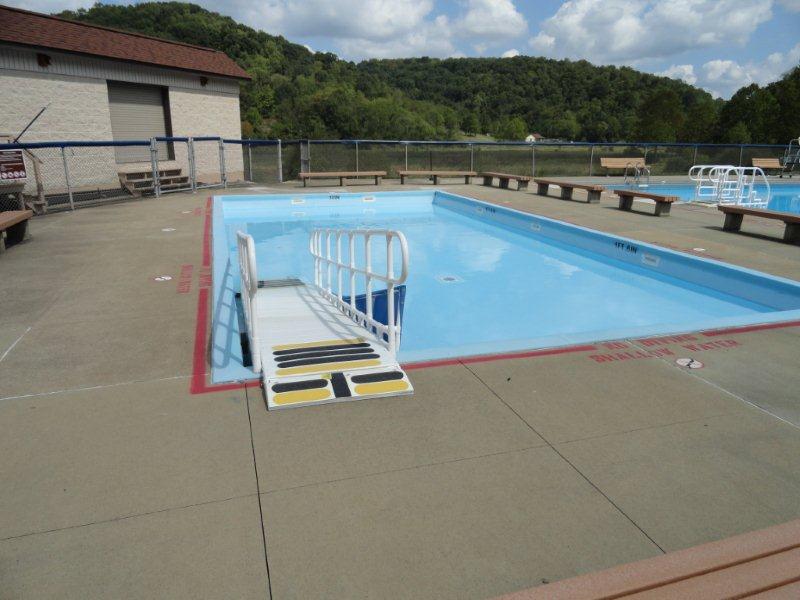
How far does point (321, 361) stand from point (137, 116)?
21127 mm

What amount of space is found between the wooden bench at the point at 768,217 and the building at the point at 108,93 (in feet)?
55.7

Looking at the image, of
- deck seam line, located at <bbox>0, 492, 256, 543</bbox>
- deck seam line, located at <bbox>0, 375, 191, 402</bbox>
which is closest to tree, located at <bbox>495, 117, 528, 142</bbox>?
deck seam line, located at <bbox>0, 375, 191, 402</bbox>

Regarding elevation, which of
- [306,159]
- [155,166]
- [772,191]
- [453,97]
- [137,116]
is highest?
[453,97]

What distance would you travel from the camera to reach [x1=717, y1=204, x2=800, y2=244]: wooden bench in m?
9.91

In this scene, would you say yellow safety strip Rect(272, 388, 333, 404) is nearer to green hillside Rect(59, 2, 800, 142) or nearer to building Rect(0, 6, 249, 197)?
building Rect(0, 6, 249, 197)

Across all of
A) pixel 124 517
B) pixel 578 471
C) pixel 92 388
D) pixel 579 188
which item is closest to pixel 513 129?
pixel 579 188

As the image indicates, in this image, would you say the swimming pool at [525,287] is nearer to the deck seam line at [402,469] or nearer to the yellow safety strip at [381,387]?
the yellow safety strip at [381,387]

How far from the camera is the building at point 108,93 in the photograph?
17281 millimetres

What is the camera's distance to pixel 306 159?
20.5m

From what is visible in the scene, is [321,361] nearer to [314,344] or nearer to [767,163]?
[314,344]

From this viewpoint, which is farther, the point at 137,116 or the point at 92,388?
the point at 137,116

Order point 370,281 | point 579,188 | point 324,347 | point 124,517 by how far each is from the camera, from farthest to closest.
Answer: point 579,188 < point 370,281 < point 324,347 < point 124,517

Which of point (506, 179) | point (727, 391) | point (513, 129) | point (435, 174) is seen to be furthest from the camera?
point (513, 129)

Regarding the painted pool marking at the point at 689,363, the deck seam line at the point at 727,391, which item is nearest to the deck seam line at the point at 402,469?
the deck seam line at the point at 727,391
